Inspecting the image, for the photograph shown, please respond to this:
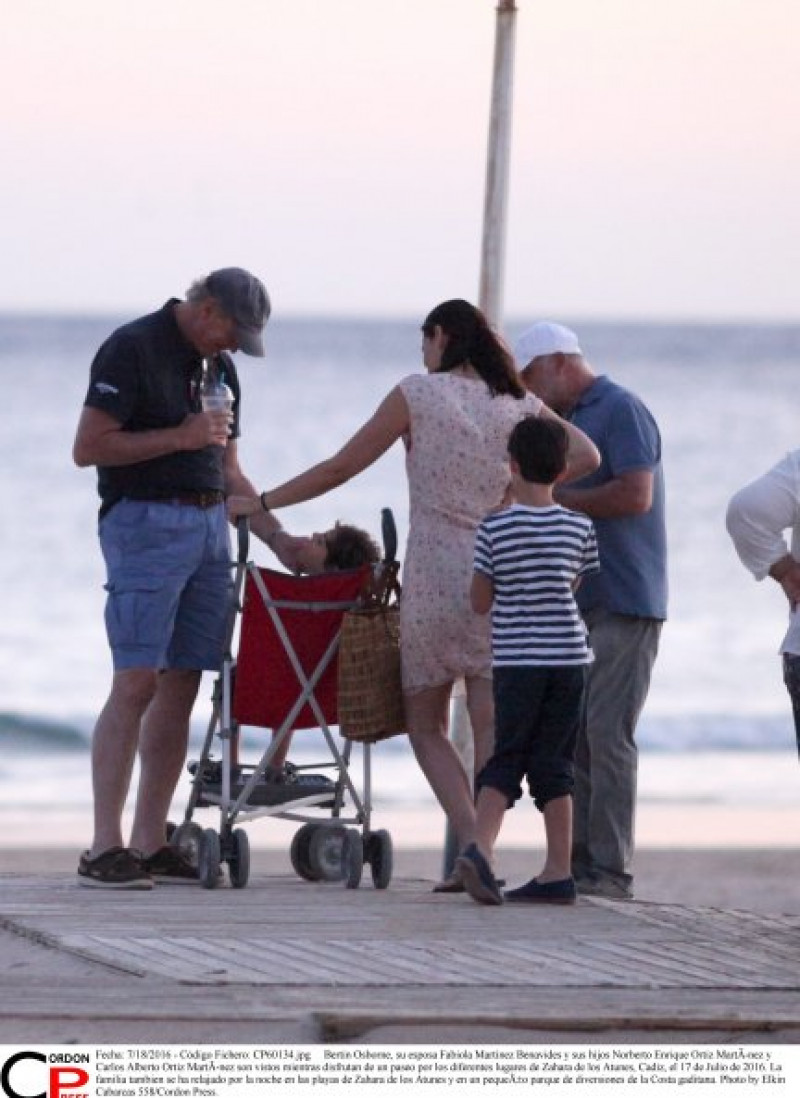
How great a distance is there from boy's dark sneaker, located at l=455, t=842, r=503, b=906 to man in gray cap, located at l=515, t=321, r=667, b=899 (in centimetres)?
100

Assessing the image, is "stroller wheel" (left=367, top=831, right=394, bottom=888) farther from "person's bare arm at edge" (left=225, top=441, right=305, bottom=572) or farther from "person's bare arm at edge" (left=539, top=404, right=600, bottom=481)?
"person's bare arm at edge" (left=539, top=404, right=600, bottom=481)

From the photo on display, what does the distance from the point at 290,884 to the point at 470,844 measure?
3.07ft

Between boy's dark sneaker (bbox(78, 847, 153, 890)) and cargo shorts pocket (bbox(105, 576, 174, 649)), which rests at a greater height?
cargo shorts pocket (bbox(105, 576, 174, 649))

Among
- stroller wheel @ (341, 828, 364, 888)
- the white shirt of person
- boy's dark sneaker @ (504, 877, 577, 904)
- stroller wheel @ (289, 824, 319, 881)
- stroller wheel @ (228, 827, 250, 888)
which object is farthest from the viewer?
stroller wheel @ (289, 824, 319, 881)

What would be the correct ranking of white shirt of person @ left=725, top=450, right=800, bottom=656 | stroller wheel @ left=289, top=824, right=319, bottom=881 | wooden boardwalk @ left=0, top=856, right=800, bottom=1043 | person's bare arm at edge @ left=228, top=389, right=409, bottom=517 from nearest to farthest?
wooden boardwalk @ left=0, top=856, right=800, bottom=1043, white shirt of person @ left=725, top=450, right=800, bottom=656, person's bare arm at edge @ left=228, top=389, right=409, bottom=517, stroller wheel @ left=289, top=824, right=319, bottom=881

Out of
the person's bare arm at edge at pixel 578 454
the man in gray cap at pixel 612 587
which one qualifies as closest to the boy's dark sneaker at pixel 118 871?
the man in gray cap at pixel 612 587

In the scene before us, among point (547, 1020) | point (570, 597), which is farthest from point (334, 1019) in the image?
point (570, 597)

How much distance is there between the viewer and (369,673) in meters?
7.53

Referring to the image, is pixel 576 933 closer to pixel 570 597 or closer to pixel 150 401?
pixel 570 597

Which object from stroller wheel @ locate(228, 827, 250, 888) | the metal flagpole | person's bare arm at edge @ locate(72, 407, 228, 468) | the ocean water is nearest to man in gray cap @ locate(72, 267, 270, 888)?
person's bare arm at edge @ locate(72, 407, 228, 468)

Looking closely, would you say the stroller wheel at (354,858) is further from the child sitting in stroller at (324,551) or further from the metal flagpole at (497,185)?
the metal flagpole at (497,185)

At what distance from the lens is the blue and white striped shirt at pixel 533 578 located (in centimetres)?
706

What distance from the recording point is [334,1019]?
5.42 m

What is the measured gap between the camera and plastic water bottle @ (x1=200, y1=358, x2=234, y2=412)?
738cm
